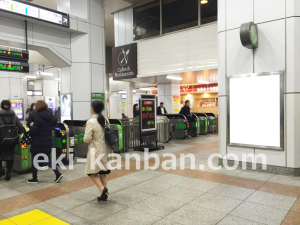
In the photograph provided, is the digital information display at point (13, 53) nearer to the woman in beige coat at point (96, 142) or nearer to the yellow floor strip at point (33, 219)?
the woman in beige coat at point (96, 142)

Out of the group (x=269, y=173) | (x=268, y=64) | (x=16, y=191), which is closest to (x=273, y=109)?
(x=268, y=64)

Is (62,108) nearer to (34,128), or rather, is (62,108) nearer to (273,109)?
(34,128)

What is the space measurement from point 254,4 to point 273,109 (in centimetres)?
257

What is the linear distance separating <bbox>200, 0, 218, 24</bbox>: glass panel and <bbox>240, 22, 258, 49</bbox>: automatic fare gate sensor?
555 cm

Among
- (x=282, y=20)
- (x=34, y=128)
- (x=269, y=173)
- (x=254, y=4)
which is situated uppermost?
(x=254, y=4)

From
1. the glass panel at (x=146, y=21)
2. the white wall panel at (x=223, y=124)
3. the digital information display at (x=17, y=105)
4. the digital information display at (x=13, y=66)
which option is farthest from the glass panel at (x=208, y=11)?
the digital information display at (x=17, y=105)

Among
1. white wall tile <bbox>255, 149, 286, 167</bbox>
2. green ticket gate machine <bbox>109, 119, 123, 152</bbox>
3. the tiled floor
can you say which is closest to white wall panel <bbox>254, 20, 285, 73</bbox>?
white wall tile <bbox>255, 149, 286, 167</bbox>

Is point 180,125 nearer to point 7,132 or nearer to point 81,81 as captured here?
point 81,81

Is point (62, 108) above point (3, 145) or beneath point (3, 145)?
above

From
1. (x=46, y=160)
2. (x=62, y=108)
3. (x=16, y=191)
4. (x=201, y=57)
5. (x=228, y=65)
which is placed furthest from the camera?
(x=201, y=57)

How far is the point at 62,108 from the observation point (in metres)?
10.5

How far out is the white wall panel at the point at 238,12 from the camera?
6.21 metres

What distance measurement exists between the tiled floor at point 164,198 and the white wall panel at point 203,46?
5978 millimetres

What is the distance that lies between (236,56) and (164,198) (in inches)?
159
